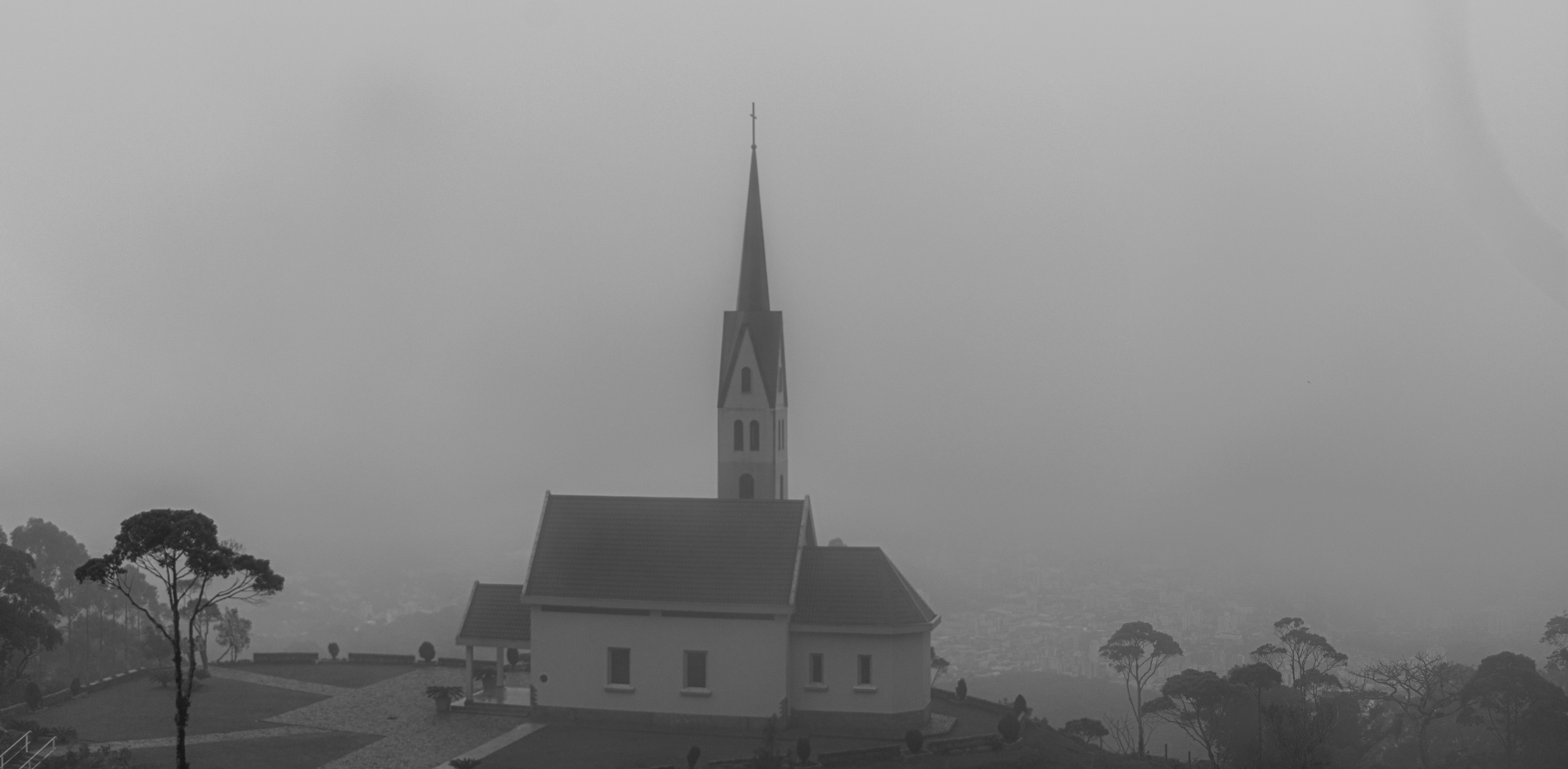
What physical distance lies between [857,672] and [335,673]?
63.5ft

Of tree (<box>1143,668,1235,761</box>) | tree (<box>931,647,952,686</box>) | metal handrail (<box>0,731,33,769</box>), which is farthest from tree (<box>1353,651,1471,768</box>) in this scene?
metal handrail (<box>0,731,33,769</box>)

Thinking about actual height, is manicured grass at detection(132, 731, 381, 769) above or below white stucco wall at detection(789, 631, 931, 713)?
below

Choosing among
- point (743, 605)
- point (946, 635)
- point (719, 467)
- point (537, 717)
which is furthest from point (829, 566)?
point (946, 635)

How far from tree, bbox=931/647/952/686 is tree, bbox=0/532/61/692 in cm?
2563

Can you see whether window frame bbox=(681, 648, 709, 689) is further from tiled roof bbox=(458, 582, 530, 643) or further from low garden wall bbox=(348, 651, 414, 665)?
low garden wall bbox=(348, 651, 414, 665)

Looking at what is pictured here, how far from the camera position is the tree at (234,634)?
45.8 meters

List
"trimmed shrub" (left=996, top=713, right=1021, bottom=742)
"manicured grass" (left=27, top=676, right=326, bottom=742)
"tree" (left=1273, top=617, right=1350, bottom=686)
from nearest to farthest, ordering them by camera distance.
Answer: "trimmed shrub" (left=996, top=713, right=1021, bottom=742)
"manicured grass" (left=27, top=676, right=326, bottom=742)
"tree" (left=1273, top=617, right=1350, bottom=686)

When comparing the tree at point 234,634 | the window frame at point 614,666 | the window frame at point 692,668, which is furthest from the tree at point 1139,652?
the tree at point 234,634

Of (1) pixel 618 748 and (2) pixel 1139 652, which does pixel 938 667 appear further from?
(1) pixel 618 748

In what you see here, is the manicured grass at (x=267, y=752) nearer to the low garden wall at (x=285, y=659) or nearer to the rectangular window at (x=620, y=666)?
the rectangular window at (x=620, y=666)

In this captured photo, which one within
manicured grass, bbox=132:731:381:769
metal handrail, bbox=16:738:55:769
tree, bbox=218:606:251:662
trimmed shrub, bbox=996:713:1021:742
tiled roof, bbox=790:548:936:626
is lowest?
manicured grass, bbox=132:731:381:769

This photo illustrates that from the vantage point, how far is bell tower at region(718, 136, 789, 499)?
38562mm

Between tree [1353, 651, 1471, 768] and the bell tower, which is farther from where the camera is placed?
the bell tower

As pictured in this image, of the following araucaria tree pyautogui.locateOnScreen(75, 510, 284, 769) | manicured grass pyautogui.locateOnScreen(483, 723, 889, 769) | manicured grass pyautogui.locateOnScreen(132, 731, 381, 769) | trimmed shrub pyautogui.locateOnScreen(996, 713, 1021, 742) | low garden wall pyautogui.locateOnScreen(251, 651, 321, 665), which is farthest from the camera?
low garden wall pyautogui.locateOnScreen(251, 651, 321, 665)
